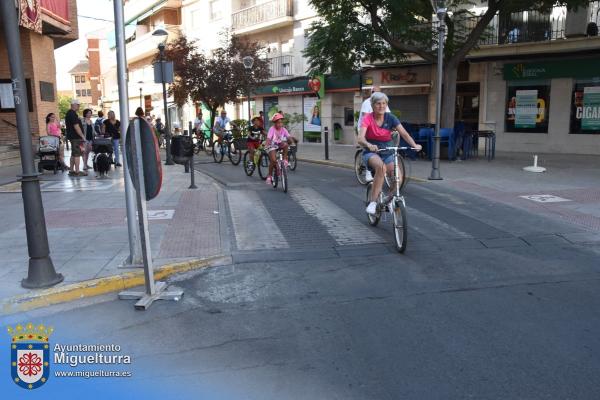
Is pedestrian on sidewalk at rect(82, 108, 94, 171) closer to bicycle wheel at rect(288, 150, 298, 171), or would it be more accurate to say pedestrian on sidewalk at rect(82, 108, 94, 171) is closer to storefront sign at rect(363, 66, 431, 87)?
bicycle wheel at rect(288, 150, 298, 171)

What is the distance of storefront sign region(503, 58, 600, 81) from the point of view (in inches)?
758

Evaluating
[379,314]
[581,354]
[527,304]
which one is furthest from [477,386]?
[527,304]

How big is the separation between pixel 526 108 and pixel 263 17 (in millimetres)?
16336

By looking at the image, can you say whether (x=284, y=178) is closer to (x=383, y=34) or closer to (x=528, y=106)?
(x=383, y=34)

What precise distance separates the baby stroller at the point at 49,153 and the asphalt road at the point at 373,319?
810 centimetres

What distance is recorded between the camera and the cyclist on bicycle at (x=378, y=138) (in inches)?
267

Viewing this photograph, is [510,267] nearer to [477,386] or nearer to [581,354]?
A: [581,354]

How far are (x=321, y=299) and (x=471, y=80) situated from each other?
19823 mm

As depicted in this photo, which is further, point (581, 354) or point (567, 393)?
point (581, 354)

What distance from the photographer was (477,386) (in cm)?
327

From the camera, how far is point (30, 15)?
14.4m

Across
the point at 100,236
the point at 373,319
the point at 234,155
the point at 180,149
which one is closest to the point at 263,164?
the point at 234,155

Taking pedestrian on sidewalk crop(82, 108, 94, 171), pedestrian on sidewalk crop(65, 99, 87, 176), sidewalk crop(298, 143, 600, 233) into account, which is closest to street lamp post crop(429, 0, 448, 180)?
sidewalk crop(298, 143, 600, 233)
